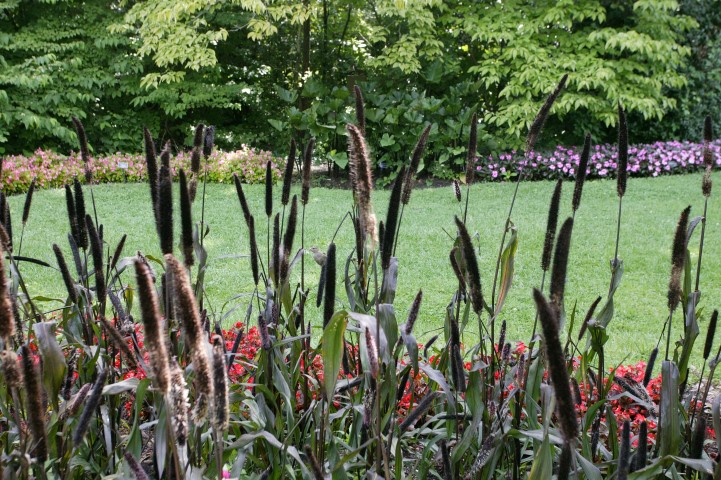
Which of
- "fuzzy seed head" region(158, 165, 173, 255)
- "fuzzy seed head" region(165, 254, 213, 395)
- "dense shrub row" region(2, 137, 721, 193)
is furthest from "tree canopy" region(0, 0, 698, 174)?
"fuzzy seed head" region(165, 254, 213, 395)

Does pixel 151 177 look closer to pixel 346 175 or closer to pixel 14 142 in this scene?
pixel 346 175

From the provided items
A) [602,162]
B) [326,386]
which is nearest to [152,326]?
[326,386]

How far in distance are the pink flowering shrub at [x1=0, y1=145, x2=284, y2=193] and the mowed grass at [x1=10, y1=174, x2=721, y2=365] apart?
40 cm

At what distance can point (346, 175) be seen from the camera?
11.9 meters

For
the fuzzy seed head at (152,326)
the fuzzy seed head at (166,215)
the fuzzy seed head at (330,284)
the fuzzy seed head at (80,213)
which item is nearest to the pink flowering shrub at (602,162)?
the fuzzy seed head at (80,213)

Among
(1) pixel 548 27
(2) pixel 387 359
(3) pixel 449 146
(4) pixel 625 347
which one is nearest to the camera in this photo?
(2) pixel 387 359

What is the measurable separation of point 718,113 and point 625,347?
1102 centimetres

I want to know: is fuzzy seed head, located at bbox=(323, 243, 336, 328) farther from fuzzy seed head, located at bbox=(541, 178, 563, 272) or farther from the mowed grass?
the mowed grass

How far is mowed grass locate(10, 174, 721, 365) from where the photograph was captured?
5.51 metres

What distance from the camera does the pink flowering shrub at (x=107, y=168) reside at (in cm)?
981

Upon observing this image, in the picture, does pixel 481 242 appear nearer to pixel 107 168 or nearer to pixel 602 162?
pixel 602 162

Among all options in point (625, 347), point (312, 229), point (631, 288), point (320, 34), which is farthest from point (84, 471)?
point (320, 34)

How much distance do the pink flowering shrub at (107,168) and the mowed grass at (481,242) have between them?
1.33ft

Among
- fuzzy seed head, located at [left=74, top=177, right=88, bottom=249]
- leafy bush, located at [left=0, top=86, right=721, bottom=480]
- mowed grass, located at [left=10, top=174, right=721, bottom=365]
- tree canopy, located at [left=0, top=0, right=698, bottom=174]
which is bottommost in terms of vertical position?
mowed grass, located at [left=10, top=174, right=721, bottom=365]
